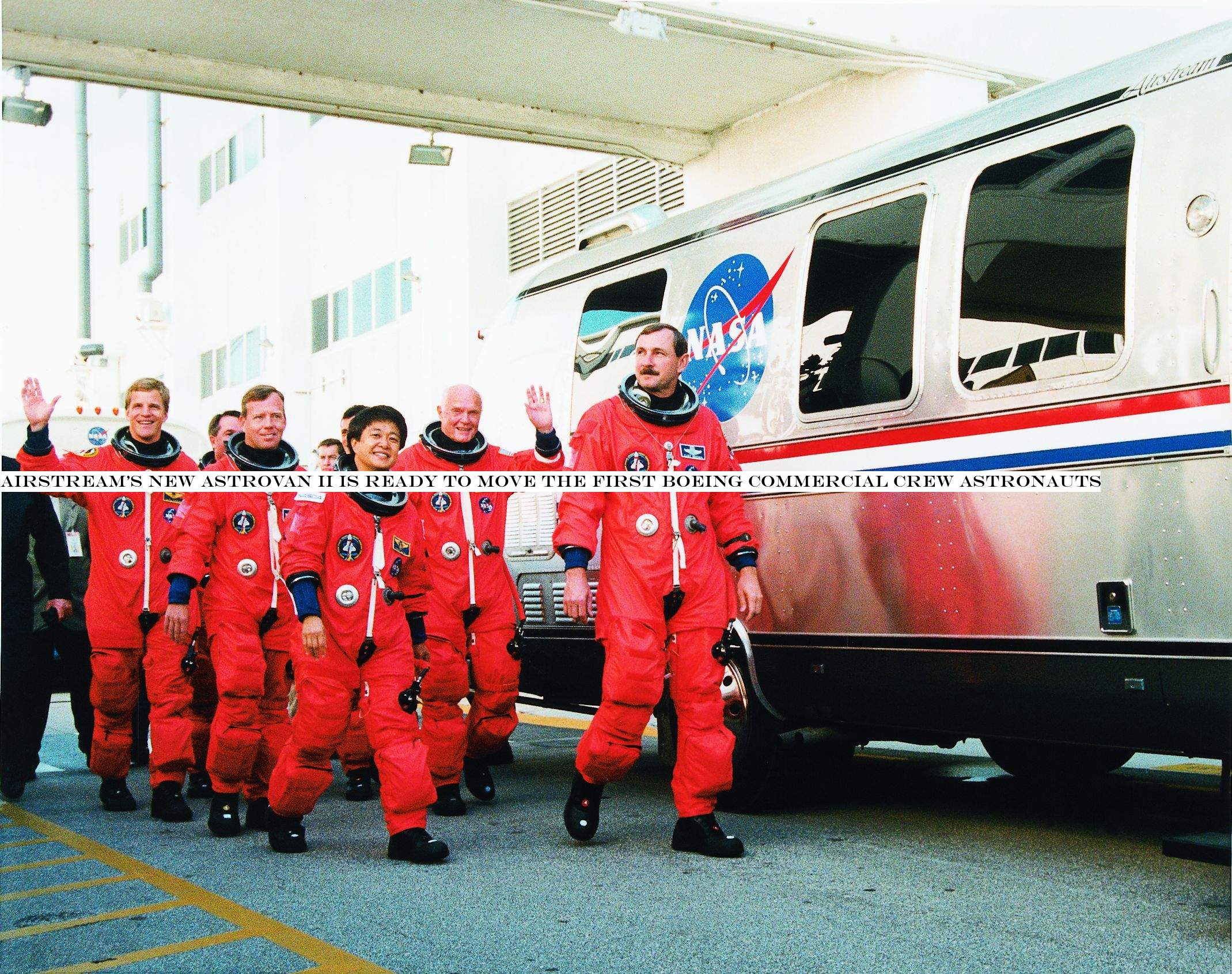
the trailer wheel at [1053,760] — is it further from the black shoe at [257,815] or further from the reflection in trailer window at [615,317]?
the black shoe at [257,815]

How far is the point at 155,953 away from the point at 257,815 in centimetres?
208

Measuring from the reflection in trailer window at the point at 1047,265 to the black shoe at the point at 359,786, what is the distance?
3.74 meters

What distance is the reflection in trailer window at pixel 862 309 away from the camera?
17.1ft

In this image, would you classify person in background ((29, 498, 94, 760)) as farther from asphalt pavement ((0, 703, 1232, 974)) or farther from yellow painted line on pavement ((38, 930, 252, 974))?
yellow painted line on pavement ((38, 930, 252, 974))

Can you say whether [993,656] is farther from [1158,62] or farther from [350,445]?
[350,445]

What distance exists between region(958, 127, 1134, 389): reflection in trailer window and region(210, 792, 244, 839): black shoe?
3537mm

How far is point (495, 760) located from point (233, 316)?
2162 cm

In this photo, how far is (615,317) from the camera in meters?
6.92

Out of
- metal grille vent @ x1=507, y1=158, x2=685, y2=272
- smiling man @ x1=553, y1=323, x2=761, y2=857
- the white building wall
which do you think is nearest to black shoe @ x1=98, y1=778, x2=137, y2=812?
smiling man @ x1=553, y1=323, x2=761, y2=857

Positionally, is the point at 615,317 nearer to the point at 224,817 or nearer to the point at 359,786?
the point at 359,786

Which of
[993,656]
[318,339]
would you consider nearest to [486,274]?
[318,339]

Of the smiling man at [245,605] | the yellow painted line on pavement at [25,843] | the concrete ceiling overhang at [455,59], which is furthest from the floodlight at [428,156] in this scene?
the yellow painted line on pavement at [25,843]

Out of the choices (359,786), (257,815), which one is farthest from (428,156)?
(257,815)

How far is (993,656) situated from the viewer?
4.77 m
